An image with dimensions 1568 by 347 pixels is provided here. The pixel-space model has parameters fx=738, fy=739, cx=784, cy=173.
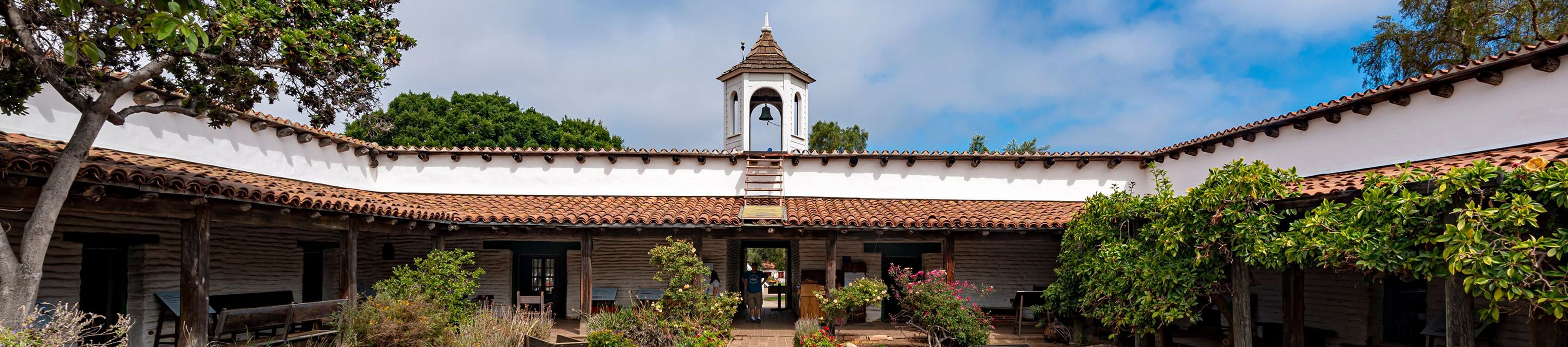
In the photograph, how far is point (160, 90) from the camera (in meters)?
8.73

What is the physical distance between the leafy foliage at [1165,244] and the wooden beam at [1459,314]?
4.84ft

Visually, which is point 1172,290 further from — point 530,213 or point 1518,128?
point 530,213

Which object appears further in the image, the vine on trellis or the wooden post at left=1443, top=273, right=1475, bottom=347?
the wooden post at left=1443, top=273, right=1475, bottom=347

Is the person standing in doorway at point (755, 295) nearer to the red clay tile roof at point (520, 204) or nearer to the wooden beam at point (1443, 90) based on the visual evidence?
the red clay tile roof at point (520, 204)

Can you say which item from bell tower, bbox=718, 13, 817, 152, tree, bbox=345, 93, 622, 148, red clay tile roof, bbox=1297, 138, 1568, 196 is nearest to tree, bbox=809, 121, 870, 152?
tree, bbox=345, 93, 622, 148

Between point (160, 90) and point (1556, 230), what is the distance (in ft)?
45.1

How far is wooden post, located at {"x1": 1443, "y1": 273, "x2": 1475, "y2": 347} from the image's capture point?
639cm

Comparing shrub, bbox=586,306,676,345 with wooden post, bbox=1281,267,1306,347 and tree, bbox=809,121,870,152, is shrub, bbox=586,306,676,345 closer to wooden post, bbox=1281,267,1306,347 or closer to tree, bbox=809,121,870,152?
wooden post, bbox=1281,267,1306,347

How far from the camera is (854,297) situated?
10.9m

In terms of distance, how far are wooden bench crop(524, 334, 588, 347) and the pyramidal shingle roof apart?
6.55m

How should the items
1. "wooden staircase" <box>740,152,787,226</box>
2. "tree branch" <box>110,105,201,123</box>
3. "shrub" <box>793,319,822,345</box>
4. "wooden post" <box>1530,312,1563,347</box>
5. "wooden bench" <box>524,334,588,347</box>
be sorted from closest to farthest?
1. "tree branch" <box>110,105,201,123</box>
2. "wooden post" <box>1530,312,1563,347</box>
3. "wooden bench" <box>524,334,588,347</box>
4. "shrub" <box>793,319,822,345</box>
5. "wooden staircase" <box>740,152,787,226</box>

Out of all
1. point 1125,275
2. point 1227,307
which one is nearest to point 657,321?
point 1125,275

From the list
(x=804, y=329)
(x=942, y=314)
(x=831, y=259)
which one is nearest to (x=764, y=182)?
(x=831, y=259)

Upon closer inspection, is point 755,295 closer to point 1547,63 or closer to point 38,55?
point 38,55
